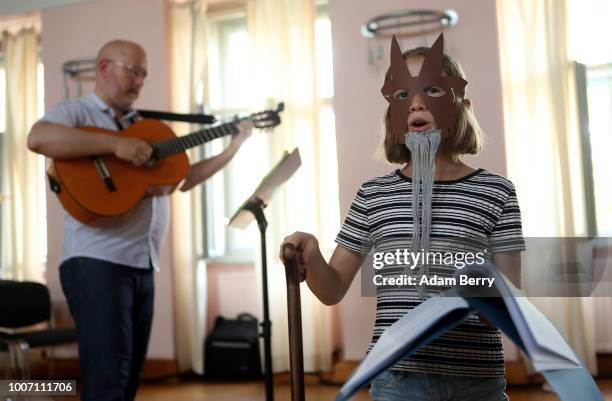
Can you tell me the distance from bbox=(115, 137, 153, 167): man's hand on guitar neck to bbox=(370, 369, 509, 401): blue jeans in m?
1.09

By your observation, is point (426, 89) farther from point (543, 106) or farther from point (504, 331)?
point (543, 106)

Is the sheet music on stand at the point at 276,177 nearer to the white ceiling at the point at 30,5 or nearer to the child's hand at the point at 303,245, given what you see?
the child's hand at the point at 303,245

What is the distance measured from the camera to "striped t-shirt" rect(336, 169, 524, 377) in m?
0.64

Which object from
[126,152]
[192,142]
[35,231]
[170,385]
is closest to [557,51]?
[192,142]

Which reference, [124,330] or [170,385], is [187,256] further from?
[124,330]

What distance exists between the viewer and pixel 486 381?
68 cm

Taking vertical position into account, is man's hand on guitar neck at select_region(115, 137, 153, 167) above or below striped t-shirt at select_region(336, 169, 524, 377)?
above

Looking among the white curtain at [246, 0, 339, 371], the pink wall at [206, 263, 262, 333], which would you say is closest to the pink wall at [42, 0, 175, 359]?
the pink wall at [206, 263, 262, 333]

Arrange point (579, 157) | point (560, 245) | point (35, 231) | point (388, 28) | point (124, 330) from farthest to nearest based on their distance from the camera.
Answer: point (35, 231)
point (579, 157)
point (124, 330)
point (388, 28)
point (560, 245)

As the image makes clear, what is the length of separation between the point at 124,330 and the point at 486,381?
3.38ft

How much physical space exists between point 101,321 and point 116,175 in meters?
0.41

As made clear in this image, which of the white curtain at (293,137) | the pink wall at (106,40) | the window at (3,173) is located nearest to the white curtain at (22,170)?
the window at (3,173)

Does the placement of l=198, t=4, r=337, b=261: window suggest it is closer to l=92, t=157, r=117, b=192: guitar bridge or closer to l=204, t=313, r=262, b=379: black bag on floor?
l=204, t=313, r=262, b=379: black bag on floor

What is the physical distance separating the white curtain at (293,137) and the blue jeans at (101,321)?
116cm
